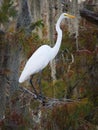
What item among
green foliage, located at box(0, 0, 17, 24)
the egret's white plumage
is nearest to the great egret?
the egret's white plumage

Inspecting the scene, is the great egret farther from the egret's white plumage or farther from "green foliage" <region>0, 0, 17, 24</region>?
"green foliage" <region>0, 0, 17, 24</region>

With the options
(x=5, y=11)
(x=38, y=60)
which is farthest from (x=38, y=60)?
(x=5, y=11)

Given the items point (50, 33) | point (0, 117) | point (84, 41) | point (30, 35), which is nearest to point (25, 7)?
point (30, 35)

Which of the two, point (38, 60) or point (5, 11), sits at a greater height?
point (5, 11)

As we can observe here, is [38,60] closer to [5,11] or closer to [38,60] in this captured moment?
[38,60]

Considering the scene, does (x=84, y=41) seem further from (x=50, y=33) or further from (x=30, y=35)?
(x=30, y=35)

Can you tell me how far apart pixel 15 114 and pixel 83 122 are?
2.59ft

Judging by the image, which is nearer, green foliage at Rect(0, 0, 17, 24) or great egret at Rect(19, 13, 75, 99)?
green foliage at Rect(0, 0, 17, 24)

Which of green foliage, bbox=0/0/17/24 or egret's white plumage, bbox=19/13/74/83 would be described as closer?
green foliage, bbox=0/0/17/24

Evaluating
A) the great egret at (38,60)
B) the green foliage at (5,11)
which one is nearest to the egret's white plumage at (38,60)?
the great egret at (38,60)

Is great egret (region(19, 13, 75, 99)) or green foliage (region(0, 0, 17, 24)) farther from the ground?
green foliage (region(0, 0, 17, 24))

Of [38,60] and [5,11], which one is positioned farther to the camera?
[38,60]

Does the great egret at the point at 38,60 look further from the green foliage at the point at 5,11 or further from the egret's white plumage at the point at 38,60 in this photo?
the green foliage at the point at 5,11

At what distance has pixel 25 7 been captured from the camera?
17.4 feet
